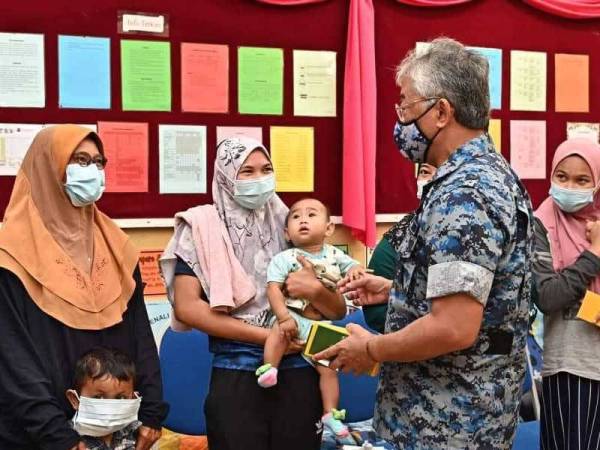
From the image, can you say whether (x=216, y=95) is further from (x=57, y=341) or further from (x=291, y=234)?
(x=57, y=341)

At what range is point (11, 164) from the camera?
3.52 metres

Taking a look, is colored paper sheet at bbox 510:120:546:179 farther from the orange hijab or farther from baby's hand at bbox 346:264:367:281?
the orange hijab

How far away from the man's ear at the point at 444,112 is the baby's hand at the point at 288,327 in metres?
0.91

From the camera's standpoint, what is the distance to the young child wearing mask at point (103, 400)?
2.31 metres

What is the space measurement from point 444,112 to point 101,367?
127 centimetres

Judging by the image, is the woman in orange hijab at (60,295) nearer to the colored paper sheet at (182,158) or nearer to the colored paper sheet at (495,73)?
the colored paper sheet at (182,158)

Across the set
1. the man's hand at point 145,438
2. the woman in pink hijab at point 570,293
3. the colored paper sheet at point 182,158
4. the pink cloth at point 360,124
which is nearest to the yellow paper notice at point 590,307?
the woman in pink hijab at point 570,293

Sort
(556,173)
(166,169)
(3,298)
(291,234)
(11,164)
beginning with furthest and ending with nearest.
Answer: (166,169) → (11,164) → (556,173) → (291,234) → (3,298)

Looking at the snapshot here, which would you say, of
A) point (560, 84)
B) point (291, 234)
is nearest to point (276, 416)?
point (291, 234)

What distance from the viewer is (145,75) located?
12.2 ft

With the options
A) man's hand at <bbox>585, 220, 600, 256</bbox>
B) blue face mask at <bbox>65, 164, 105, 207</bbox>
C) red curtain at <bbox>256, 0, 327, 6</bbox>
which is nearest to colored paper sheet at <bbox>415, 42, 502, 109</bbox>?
red curtain at <bbox>256, 0, 327, 6</bbox>

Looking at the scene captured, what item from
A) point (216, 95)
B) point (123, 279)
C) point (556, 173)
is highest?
point (216, 95)

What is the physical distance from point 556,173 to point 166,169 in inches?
72.2

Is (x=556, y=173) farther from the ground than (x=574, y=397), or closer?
farther from the ground
